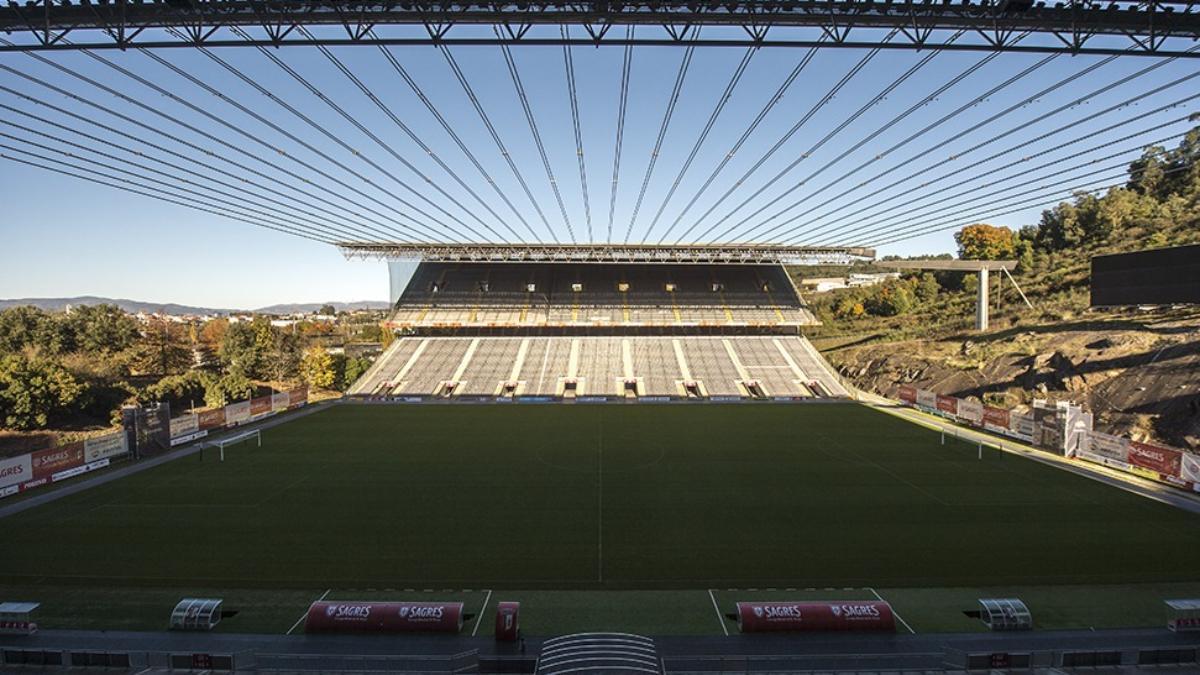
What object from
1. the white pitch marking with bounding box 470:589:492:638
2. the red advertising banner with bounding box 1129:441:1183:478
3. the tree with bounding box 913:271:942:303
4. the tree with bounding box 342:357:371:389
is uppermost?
the tree with bounding box 913:271:942:303

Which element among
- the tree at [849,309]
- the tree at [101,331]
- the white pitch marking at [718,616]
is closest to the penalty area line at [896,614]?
the white pitch marking at [718,616]

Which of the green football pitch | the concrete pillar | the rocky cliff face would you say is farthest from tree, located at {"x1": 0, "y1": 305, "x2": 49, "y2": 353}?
the concrete pillar

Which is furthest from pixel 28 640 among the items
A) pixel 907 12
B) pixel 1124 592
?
pixel 1124 592

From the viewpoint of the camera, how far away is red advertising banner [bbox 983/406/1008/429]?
27.4 m

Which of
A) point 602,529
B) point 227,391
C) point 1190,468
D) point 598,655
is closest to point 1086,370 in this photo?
point 1190,468

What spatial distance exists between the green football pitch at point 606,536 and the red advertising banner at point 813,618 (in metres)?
0.90

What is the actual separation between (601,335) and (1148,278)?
123 ft

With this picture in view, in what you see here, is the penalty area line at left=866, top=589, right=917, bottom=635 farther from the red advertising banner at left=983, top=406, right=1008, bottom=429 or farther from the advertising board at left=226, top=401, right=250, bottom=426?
the advertising board at left=226, top=401, right=250, bottom=426

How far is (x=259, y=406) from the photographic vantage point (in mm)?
34031

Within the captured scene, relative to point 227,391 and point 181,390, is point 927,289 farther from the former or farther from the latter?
point 181,390

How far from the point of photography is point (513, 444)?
1033 inches

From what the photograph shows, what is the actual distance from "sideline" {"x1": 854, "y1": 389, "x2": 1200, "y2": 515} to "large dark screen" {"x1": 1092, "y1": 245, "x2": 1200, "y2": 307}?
856 centimetres

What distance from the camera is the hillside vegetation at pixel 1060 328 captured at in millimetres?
28172

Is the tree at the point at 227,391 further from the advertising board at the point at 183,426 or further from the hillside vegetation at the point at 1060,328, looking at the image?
the hillside vegetation at the point at 1060,328
